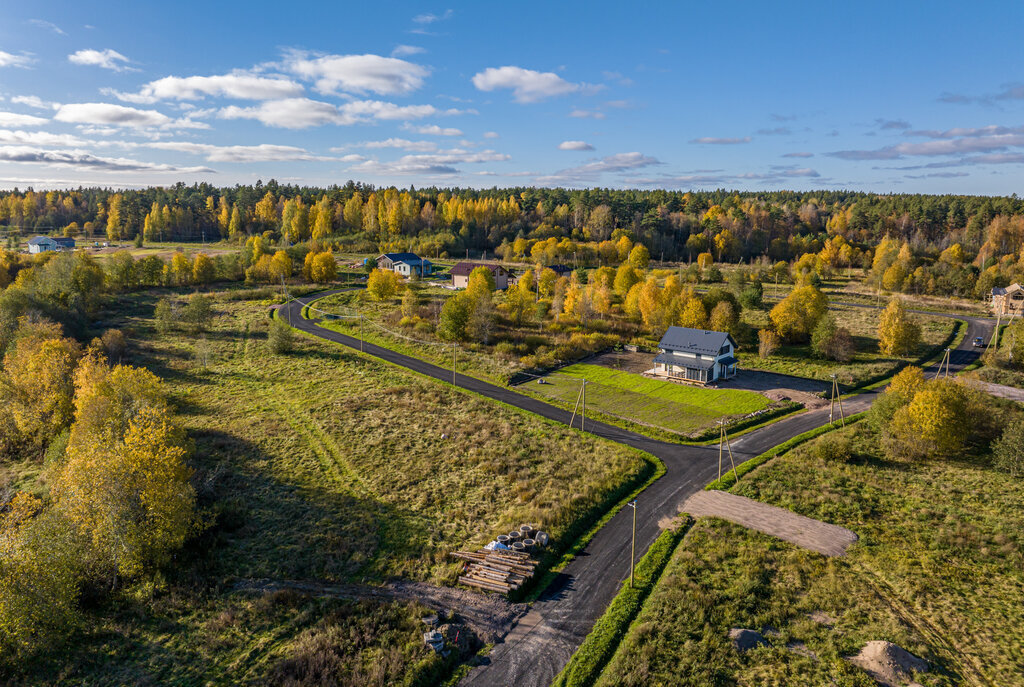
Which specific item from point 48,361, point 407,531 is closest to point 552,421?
point 407,531

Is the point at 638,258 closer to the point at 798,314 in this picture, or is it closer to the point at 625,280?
the point at 625,280

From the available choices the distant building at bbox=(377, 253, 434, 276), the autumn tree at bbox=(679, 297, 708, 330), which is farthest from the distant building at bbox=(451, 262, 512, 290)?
the autumn tree at bbox=(679, 297, 708, 330)

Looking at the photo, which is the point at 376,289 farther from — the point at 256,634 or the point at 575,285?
the point at 256,634

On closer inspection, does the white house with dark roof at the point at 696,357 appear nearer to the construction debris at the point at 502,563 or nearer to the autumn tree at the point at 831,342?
the autumn tree at the point at 831,342

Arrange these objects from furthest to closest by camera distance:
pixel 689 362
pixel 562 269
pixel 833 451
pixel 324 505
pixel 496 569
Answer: pixel 562 269
pixel 689 362
pixel 833 451
pixel 324 505
pixel 496 569

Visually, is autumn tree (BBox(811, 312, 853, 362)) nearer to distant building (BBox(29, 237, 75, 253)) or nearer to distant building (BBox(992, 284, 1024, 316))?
distant building (BBox(992, 284, 1024, 316))

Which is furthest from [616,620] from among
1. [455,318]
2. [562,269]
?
[562,269]
